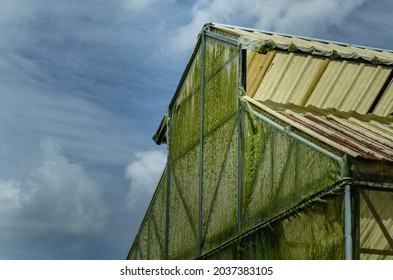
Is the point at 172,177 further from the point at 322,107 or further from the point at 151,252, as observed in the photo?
the point at 322,107

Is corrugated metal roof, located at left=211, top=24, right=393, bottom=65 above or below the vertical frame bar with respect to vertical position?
above

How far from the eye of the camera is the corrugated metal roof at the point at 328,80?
23016 millimetres

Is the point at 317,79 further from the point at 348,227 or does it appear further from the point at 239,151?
the point at 348,227

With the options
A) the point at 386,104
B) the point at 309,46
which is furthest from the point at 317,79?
the point at 386,104

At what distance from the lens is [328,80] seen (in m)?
23.2

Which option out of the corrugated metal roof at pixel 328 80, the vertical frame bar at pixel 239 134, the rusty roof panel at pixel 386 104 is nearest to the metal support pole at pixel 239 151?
the vertical frame bar at pixel 239 134

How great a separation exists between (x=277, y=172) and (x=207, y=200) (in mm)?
5328

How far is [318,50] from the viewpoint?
2244cm

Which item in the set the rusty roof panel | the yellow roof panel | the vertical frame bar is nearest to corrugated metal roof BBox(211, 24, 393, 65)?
the yellow roof panel

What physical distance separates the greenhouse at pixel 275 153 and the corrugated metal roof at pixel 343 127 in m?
0.05

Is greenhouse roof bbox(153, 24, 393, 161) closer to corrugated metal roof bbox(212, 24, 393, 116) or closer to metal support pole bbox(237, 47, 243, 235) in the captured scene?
corrugated metal roof bbox(212, 24, 393, 116)

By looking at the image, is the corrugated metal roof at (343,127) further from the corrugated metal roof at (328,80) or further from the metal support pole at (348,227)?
the metal support pole at (348,227)

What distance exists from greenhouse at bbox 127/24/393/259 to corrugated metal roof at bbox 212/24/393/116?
0.10ft

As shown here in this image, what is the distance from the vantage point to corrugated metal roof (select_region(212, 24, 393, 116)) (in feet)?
Result: 75.5
